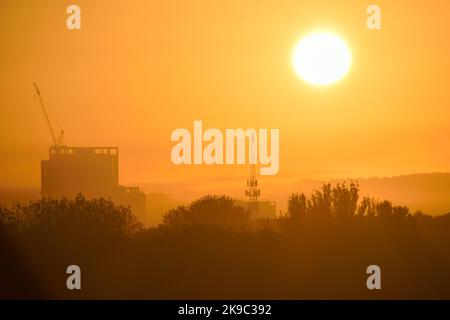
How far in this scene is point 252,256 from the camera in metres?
86.6

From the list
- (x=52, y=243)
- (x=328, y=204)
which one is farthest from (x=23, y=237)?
(x=328, y=204)

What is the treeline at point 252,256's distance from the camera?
76062 millimetres

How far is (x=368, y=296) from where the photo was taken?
72.2m

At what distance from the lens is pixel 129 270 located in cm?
7912

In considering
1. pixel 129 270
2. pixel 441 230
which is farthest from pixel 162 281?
pixel 441 230

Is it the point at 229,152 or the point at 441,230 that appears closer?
the point at 229,152

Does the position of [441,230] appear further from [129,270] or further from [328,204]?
[129,270]

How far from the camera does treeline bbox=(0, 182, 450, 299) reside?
76.1 metres
